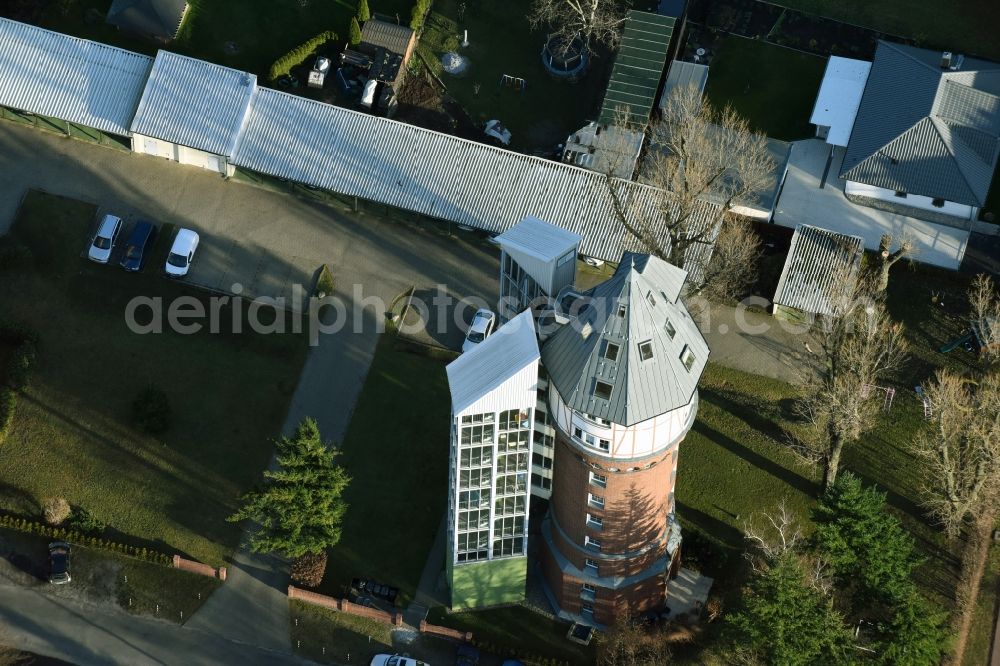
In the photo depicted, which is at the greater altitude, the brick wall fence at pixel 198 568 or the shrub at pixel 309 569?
the shrub at pixel 309 569

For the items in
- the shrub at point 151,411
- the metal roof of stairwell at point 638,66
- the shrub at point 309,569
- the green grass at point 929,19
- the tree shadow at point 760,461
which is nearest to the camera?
the shrub at point 309,569

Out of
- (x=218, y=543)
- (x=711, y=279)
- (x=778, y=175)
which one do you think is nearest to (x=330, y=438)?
(x=218, y=543)

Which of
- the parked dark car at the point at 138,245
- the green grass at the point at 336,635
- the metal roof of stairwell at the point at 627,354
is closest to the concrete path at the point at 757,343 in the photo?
the metal roof of stairwell at the point at 627,354

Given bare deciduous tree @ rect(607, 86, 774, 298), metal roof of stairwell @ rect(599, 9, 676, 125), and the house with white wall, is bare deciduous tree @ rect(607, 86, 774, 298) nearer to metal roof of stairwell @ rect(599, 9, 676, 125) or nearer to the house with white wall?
metal roof of stairwell @ rect(599, 9, 676, 125)

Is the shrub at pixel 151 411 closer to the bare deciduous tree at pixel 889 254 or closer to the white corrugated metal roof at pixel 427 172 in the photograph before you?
the white corrugated metal roof at pixel 427 172

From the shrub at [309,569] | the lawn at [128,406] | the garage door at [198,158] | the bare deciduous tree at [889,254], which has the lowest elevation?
the shrub at [309,569]
